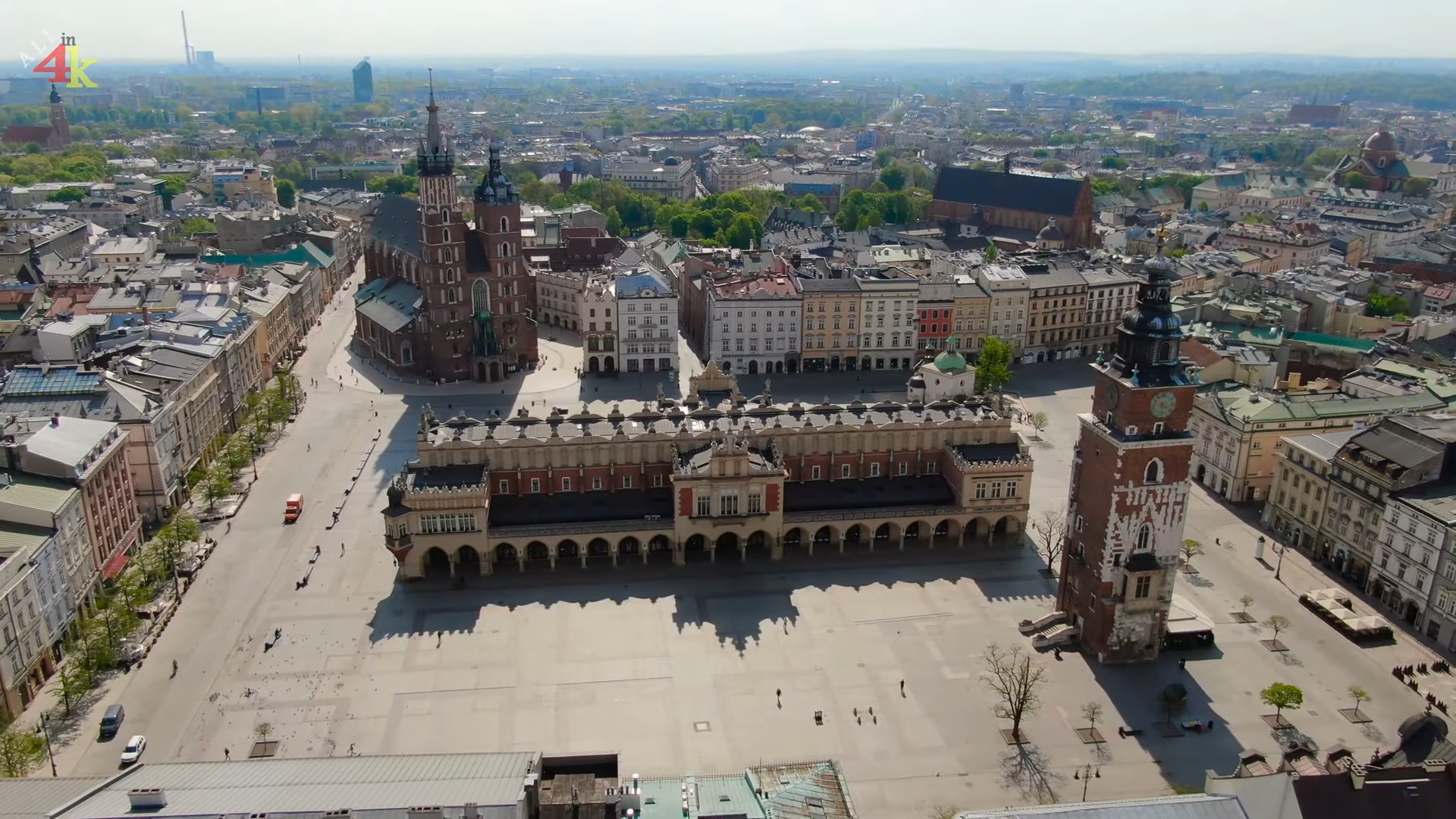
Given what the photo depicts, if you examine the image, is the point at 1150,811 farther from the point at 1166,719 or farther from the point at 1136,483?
the point at 1136,483

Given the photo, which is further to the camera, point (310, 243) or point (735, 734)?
point (310, 243)

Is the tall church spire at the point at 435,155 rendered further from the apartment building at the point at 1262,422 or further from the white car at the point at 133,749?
the apartment building at the point at 1262,422

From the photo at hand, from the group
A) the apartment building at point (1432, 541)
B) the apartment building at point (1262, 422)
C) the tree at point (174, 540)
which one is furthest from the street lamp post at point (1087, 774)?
the tree at point (174, 540)

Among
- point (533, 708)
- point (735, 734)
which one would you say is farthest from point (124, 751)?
point (735, 734)

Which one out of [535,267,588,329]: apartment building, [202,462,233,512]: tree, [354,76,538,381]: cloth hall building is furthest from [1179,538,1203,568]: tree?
[535,267,588,329]: apartment building

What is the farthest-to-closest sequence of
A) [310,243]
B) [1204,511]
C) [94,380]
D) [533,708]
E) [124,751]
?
A: [310,243]
[1204,511]
[94,380]
[533,708]
[124,751]

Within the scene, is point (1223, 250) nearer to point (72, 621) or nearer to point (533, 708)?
point (533, 708)
